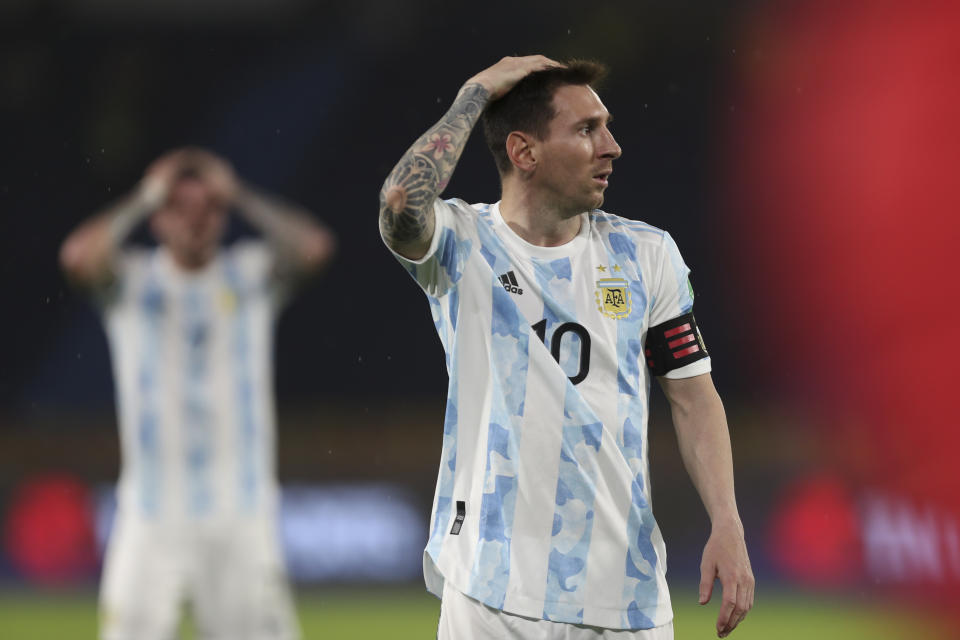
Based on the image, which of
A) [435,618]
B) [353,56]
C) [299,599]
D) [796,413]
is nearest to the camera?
[435,618]

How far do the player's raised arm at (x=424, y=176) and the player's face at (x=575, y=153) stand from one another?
134 millimetres

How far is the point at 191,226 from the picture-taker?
21.8 ft

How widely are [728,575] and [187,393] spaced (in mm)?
4015

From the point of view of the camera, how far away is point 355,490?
9016 mm

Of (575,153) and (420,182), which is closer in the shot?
(420,182)

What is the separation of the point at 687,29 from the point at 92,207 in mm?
5354

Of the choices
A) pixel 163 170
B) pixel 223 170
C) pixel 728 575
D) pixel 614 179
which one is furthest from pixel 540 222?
pixel 614 179

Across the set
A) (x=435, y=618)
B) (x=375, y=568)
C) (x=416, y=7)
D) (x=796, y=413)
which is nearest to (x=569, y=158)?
(x=435, y=618)

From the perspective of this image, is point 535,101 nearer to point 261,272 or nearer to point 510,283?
point 510,283

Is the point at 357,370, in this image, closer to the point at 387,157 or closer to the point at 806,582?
the point at 387,157

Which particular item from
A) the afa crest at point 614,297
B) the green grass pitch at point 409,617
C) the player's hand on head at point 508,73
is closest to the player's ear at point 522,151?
the player's hand on head at point 508,73

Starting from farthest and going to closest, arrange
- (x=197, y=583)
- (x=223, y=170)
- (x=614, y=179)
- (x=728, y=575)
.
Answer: (x=614, y=179) < (x=223, y=170) < (x=197, y=583) < (x=728, y=575)

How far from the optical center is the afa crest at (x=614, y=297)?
2861 mm

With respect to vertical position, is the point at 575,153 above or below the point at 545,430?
above
